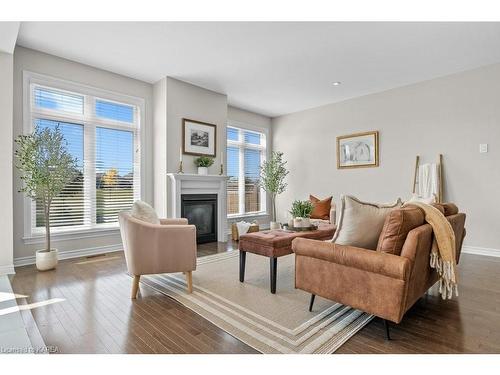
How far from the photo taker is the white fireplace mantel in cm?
464

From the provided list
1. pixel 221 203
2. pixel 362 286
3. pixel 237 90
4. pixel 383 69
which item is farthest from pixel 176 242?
pixel 383 69

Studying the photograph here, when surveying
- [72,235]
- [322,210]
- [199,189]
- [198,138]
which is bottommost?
[72,235]

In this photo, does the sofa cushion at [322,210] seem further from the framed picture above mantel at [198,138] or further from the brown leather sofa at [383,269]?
the brown leather sofa at [383,269]

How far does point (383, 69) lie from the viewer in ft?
14.1

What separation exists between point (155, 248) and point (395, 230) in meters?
2.04

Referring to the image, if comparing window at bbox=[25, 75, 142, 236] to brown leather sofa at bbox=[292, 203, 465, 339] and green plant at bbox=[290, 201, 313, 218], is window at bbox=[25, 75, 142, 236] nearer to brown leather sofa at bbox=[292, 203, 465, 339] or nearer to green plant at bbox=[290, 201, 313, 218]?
green plant at bbox=[290, 201, 313, 218]

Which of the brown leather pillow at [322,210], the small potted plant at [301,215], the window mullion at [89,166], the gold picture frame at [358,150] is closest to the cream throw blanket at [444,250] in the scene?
the small potted plant at [301,215]

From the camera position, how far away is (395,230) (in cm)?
183

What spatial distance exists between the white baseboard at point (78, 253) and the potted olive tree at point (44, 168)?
41 centimetres

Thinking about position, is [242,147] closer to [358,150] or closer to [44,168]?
[358,150]

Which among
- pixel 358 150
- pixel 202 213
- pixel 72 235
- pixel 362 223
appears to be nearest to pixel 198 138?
pixel 202 213
